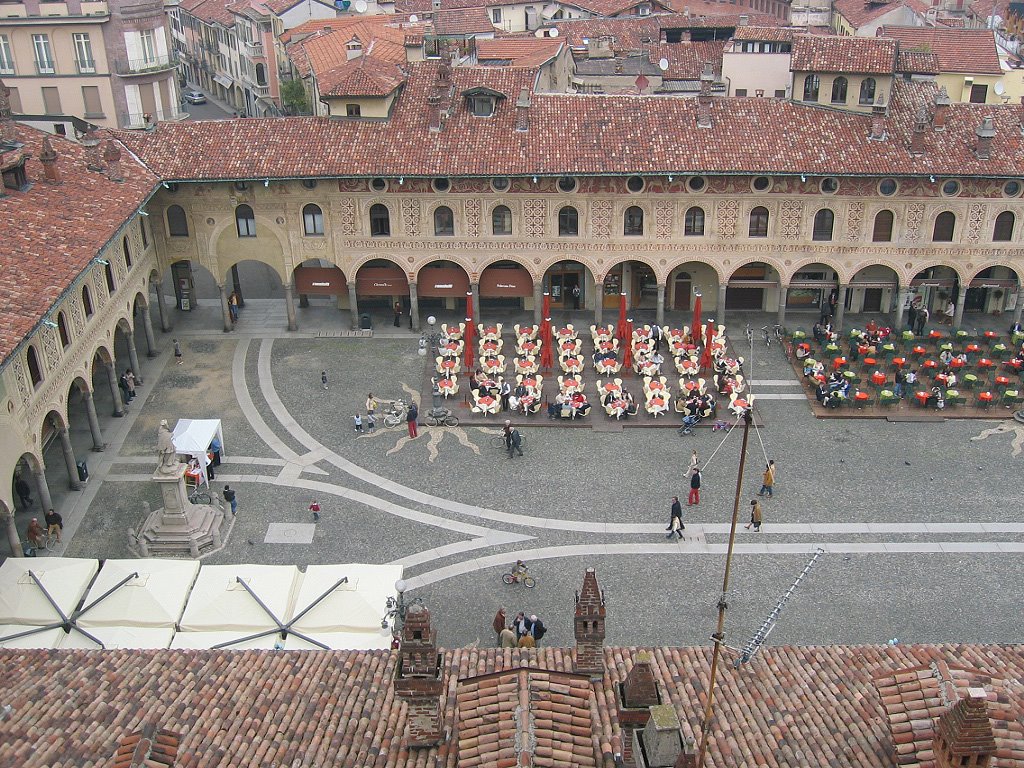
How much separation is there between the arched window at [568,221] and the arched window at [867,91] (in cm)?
1278

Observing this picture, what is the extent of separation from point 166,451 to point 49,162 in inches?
525

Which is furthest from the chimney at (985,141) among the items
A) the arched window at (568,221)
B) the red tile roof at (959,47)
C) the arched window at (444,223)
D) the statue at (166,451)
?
the statue at (166,451)

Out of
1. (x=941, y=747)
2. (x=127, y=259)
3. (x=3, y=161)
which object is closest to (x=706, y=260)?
(x=127, y=259)

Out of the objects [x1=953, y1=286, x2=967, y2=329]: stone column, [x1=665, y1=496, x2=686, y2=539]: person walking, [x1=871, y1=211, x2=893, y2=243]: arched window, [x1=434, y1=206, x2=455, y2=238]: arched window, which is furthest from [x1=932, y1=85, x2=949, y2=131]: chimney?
[x1=665, y1=496, x2=686, y2=539]: person walking

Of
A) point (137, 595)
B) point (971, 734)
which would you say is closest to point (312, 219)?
point (137, 595)

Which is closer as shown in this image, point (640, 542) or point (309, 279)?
point (640, 542)

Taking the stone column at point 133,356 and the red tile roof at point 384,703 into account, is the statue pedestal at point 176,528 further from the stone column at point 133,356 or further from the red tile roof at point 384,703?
the stone column at point 133,356

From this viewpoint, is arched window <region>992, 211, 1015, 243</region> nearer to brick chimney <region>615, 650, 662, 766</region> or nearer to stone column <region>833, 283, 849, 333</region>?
stone column <region>833, 283, 849, 333</region>

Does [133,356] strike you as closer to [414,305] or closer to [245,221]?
[245,221]

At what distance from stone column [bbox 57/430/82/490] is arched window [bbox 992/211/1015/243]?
117 ft

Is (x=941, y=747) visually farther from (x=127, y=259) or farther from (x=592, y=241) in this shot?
(x=127, y=259)

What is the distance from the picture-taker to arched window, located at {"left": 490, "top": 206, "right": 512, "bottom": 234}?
4553 centimetres

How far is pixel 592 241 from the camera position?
45.8 metres

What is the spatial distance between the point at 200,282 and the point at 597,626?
129 ft
